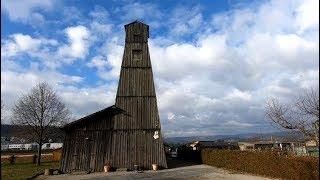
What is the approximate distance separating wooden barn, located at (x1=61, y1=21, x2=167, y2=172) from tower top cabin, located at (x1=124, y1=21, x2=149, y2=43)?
3302mm

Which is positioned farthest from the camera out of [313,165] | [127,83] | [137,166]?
[127,83]

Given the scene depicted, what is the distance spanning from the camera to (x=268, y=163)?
23.1m

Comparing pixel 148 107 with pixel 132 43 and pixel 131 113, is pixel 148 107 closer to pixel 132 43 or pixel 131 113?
pixel 131 113

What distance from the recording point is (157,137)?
99.7 feet

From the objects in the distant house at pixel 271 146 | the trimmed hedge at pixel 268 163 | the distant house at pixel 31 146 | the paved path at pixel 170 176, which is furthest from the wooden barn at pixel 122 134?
the distant house at pixel 31 146

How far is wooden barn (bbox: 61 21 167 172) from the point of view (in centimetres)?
2964

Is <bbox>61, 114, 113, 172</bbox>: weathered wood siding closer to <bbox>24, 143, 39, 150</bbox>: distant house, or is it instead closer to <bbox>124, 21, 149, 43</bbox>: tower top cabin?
<bbox>124, 21, 149, 43</bbox>: tower top cabin

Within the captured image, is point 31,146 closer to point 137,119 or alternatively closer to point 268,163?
point 137,119

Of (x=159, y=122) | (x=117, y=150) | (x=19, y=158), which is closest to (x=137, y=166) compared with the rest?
(x=117, y=150)

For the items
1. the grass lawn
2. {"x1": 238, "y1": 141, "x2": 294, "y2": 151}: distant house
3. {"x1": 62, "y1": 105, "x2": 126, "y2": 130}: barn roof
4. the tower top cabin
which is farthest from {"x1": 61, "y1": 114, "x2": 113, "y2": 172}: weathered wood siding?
{"x1": 238, "y1": 141, "x2": 294, "y2": 151}: distant house

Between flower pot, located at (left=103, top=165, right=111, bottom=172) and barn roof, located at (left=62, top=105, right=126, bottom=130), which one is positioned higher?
barn roof, located at (left=62, top=105, right=126, bottom=130)

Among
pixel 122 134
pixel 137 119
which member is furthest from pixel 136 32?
pixel 122 134

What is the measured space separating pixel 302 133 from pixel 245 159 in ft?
45.8

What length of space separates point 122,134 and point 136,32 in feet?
32.6
